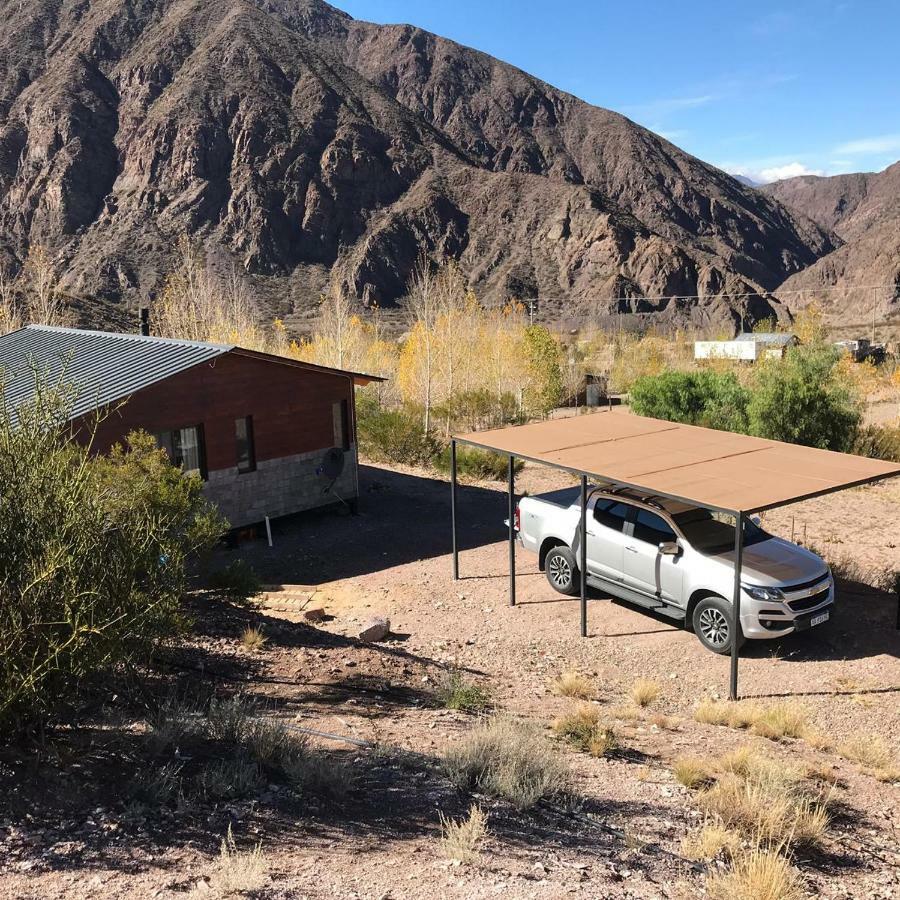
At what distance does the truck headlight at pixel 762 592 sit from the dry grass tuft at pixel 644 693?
163 centimetres

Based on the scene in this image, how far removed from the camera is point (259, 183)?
107 m

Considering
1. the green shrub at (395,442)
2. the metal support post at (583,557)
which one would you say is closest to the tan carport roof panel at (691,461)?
the metal support post at (583,557)

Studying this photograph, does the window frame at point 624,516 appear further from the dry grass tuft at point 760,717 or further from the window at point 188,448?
the window at point 188,448

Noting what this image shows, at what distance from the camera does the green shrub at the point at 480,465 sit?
23469mm

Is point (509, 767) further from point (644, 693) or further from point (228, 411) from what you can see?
point (228, 411)

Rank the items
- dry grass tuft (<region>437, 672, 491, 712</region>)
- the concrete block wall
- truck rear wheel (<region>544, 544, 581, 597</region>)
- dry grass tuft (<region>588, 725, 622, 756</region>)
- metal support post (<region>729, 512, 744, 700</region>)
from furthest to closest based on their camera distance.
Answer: the concrete block wall, truck rear wheel (<region>544, 544, 581, 597</region>), metal support post (<region>729, 512, 744, 700</region>), dry grass tuft (<region>437, 672, 491, 712</region>), dry grass tuft (<region>588, 725, 622, 756</region>)

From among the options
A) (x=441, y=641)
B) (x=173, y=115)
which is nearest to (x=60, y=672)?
(x=441, y=641)

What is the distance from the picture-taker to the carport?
394 inches

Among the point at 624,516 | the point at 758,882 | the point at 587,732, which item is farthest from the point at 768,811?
the point at 624,516

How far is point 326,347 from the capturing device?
44.1 metres

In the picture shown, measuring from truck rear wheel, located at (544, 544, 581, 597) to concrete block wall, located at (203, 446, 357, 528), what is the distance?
21.8ft

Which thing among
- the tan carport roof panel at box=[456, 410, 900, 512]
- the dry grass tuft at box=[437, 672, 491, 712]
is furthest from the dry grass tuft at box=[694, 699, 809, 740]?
the dry grass tuft at box=[437, 672, 491, 712]

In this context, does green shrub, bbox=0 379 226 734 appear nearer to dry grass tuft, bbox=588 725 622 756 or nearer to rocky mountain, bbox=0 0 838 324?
dry grass tuft, bbox=588 725 622 756

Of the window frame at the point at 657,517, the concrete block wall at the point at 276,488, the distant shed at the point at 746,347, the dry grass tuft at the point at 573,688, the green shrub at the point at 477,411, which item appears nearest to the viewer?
the dry grass tuft at the point at 573,688
